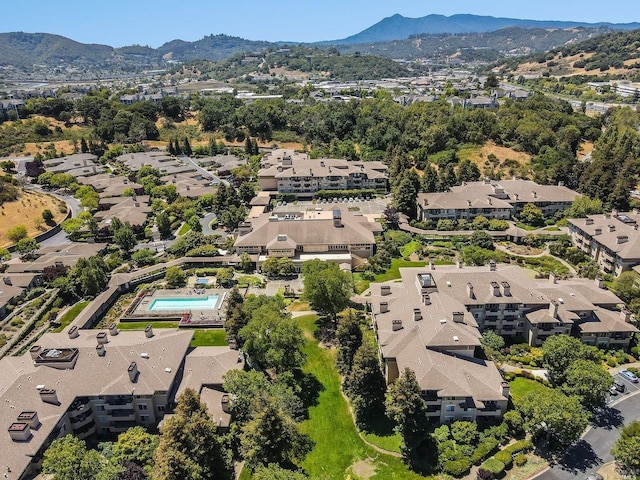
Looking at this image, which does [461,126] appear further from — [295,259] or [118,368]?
[118,368]

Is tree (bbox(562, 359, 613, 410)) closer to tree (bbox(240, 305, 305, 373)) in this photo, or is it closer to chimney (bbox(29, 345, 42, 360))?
tree (bbox(240, 305, 305, 373))

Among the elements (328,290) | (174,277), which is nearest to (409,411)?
(328,290)

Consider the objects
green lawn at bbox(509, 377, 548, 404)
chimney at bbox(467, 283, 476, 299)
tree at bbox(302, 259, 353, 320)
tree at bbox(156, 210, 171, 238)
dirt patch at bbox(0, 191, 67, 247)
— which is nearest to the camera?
green lawn at bbox(509, 377, 548, 404)

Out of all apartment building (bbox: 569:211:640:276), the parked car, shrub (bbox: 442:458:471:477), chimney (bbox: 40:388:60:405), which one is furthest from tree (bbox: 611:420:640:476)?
chimney (bbox: 40:388:60:405)

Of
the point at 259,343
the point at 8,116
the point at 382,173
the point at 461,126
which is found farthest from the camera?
the point at 8,116

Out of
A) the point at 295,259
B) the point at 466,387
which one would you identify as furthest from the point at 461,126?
the point at 466,387

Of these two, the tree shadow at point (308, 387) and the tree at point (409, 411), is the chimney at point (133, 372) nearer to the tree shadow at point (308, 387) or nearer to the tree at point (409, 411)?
the tree shadow at point (308, 387)

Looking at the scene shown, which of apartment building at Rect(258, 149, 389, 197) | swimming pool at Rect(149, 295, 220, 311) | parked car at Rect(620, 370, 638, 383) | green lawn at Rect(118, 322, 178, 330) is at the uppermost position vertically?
apartment building at Rect(258, 149, 389, 197)
